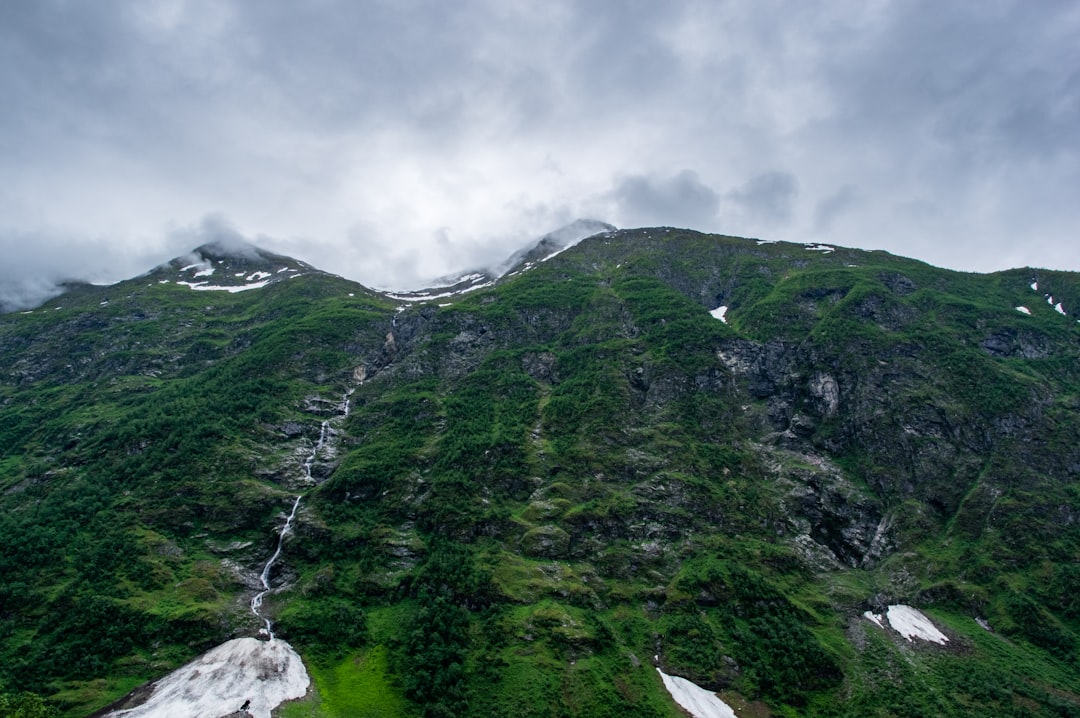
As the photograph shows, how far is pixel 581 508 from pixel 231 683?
5624cm

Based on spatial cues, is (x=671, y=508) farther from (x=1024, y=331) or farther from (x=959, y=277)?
(x=959, y=277)

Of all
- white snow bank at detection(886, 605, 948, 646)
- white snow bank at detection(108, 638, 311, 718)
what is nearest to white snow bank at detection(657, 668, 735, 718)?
white snow bank at detection(886, 605, 948, 646)

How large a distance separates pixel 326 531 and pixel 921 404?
389 ft

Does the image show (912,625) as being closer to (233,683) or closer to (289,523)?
(233,683)

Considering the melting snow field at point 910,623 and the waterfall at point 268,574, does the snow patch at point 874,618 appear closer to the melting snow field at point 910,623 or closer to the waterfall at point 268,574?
the melting snow field at point 910,623

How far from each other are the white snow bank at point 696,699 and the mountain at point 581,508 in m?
0.47

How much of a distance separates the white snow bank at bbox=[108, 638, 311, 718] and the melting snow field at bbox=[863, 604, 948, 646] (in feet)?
258

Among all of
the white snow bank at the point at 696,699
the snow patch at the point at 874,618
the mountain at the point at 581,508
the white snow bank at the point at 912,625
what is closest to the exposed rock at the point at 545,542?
the mountain at the point at 581,508

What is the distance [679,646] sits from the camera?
74250mm

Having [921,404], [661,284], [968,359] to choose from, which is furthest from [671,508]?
[661,284]

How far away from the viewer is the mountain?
229 ft

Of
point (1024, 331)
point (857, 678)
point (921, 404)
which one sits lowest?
point (857, 678)

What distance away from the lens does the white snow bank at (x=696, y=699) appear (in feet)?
214

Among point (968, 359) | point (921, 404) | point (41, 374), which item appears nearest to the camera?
point (921, 404)
